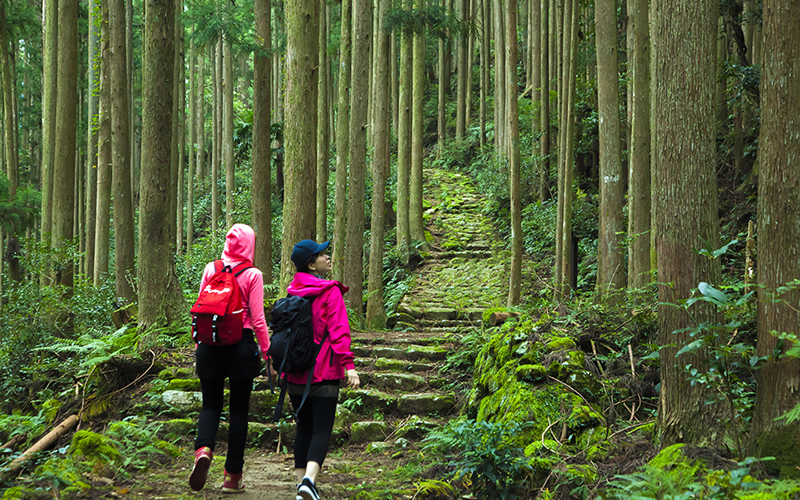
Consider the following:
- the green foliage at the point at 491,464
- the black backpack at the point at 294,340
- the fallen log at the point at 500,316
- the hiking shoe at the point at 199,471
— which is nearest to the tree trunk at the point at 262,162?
the fallen log at the point at 500,316

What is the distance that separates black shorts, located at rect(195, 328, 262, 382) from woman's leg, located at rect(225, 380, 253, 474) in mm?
101

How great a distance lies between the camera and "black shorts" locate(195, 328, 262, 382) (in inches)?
157

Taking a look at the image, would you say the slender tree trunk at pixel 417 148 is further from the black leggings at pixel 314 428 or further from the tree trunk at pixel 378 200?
the black leggings at pixel 314 428

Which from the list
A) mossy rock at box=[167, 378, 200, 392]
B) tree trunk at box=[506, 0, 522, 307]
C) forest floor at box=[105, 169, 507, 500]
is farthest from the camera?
tree trunk at box=[506, 0, 522, 307]

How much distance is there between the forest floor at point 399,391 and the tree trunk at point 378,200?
22.4 inches

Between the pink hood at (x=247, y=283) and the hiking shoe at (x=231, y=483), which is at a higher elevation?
the pink hood at (x=247, y=283)

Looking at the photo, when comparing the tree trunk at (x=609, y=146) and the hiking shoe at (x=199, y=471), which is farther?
the tree trunk at (x=609, y=146)

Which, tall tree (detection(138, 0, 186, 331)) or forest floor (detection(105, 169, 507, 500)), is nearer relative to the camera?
forest floor (detection(105, 169, 507, 500))

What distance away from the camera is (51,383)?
22.4ft

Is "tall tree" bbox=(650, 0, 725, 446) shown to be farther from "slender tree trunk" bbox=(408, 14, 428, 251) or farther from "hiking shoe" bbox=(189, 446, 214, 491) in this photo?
"slender tree trunk" bbox=(408, 14, 428, 251)

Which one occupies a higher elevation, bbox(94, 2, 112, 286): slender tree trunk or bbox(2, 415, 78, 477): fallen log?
bbox(94, 2, 112, 286): slender tree trunk

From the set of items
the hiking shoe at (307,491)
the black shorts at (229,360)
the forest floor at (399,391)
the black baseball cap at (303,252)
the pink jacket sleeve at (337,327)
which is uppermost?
the black baseball cap at (303,252)

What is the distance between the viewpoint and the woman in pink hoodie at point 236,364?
13.2ft

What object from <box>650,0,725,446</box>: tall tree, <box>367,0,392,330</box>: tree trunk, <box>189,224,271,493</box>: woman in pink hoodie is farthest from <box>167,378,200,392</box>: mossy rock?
<box>367,0,392,330</box>: tree trunk
